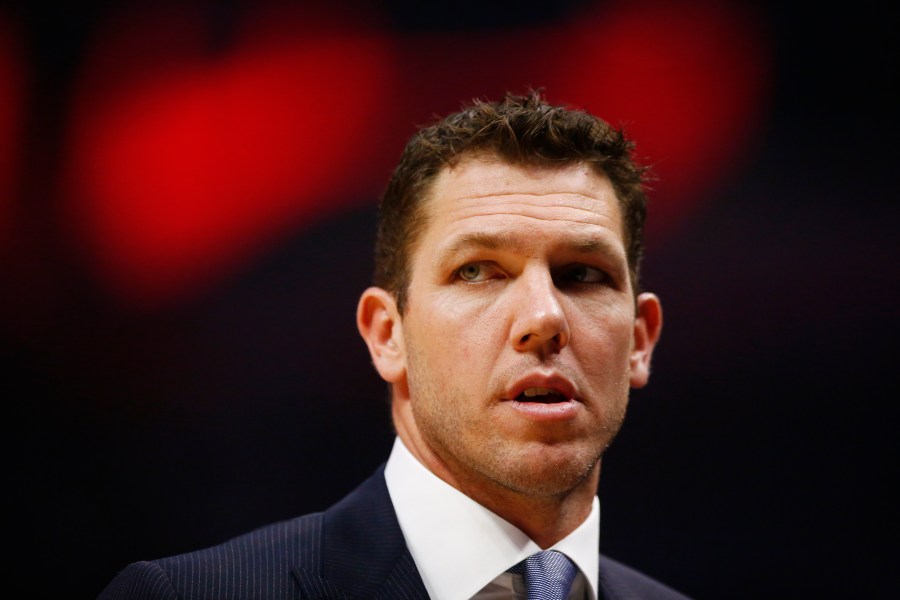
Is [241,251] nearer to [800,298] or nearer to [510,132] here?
[510,132]

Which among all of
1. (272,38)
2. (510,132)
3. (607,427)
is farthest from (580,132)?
(272,38)

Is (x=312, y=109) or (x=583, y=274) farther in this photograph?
(x=312, y=109)

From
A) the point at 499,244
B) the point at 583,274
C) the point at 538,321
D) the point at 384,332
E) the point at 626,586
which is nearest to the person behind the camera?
the point at 538,321

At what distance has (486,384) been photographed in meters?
2.02

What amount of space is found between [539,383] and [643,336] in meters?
0.59

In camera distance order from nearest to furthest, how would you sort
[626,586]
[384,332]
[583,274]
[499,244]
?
[499,244] < [583,274] < [384,332] < [626,586]

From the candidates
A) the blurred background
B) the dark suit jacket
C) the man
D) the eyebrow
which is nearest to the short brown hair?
the man

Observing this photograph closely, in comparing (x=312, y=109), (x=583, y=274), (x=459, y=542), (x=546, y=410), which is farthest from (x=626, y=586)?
(x=312, y=109)

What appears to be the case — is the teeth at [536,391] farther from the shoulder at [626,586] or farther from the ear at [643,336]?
the shoulder at [626,586]

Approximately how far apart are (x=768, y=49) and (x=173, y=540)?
98.7 inches

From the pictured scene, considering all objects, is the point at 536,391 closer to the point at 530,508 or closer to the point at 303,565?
the point at 530,508

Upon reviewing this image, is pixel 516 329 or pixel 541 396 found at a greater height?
pixel 516 329

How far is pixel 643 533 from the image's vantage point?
3033mm

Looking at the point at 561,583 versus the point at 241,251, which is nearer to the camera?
the point at 561,583
